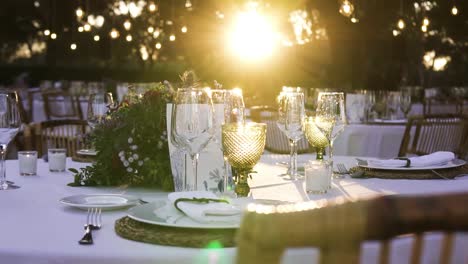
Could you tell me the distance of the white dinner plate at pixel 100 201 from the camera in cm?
165

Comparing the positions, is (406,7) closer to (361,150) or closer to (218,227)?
(361,150)

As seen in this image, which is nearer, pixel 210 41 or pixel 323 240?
pixel 323 240

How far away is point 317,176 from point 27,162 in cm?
90

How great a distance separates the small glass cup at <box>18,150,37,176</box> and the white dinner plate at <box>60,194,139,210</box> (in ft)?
1.99

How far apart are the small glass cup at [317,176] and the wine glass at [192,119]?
347mm

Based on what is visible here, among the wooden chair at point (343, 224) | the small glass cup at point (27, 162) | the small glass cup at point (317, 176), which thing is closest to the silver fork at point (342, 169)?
the small glass cup at point (317, 176)

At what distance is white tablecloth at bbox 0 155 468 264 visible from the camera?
123cm

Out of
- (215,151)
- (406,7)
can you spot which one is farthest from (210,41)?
(215,151)

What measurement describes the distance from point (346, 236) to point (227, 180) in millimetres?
1339

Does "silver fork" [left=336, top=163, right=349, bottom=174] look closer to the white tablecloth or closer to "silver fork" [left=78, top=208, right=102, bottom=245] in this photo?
the white tablecloth

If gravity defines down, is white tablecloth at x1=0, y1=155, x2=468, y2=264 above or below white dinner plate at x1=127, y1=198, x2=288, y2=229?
below

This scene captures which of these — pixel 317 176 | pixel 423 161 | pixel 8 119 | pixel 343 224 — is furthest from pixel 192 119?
pixel 343 224

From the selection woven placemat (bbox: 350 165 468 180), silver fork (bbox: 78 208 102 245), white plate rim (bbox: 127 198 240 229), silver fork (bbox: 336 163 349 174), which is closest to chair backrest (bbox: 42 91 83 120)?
silver fork (bbox: 336 163 349 174)

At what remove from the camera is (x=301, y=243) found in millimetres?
649
